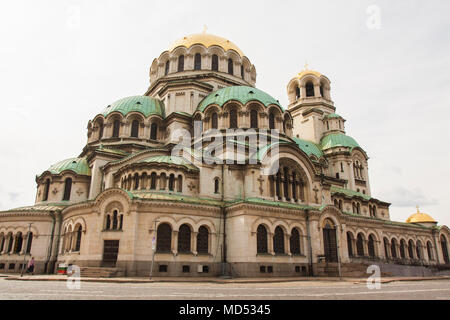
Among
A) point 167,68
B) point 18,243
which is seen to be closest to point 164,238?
point 18,243

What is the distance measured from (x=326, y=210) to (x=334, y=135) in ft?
75.8

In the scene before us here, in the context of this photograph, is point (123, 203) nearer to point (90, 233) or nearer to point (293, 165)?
point (90, 233)

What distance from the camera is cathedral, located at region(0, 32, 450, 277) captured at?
25391mm

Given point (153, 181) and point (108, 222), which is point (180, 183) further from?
point (108, 222)

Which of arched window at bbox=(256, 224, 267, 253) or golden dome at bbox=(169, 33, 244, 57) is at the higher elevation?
golden dome at bbox=(169, 33, 244, 57)

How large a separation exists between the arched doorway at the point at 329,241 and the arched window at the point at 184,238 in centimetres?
1214

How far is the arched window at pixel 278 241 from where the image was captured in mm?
27703

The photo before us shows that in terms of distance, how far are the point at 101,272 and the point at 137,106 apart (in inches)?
845

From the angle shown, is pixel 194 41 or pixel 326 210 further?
pixel 194 41

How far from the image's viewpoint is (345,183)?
47.0 metres

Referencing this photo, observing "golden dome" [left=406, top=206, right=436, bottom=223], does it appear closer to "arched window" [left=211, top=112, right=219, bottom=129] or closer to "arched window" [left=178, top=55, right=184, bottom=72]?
"arched window" [left=211, top=112, right=219, bottom=129]

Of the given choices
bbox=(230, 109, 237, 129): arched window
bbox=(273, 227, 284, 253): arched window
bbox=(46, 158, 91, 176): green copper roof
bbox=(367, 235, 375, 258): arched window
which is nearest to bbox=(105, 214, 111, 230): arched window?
bbox=(46, 158, 91, 176): green copper roof

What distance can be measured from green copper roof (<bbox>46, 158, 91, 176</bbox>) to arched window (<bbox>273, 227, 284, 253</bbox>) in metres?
21.0
